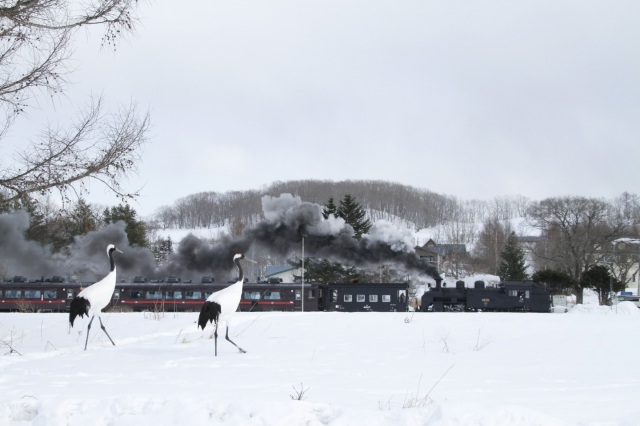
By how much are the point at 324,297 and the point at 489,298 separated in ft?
31.0

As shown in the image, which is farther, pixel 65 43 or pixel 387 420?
pixel 65 43

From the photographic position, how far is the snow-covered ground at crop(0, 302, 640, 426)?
17.4 feet

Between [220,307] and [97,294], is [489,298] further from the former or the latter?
[97,294]

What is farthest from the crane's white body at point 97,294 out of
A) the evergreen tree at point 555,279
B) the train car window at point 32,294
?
the evergreen tree at point 555,279

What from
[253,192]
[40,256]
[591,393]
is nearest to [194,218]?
[253,192]

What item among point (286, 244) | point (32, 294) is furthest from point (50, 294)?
point (286, 244)

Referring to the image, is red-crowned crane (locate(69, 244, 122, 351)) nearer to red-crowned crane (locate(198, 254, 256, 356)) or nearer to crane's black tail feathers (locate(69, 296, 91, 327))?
crane's black tail feathers (locate(69, 296, 91, 327))

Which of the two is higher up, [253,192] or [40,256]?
[253,192]

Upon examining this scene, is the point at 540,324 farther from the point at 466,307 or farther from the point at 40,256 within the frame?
the point at 40,256

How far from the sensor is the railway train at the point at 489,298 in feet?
112

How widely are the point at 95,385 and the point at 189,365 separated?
72.1 inches

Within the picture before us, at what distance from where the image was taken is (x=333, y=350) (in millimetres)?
10117

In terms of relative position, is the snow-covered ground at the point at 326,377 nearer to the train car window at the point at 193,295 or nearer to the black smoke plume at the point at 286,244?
the train car window at the point at 193,295

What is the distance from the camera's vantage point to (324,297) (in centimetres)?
3641
